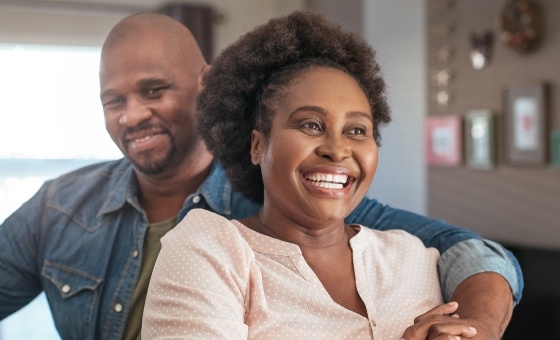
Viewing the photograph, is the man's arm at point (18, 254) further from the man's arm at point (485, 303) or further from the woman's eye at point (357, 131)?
the man's arm at point (485, 303)

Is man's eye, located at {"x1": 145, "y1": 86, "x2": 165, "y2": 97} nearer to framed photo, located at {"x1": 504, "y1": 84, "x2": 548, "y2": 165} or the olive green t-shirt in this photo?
the olive green t-shirt

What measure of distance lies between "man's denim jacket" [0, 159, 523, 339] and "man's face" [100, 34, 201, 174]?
12cm

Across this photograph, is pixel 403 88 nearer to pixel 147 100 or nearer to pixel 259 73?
pixel 147 100

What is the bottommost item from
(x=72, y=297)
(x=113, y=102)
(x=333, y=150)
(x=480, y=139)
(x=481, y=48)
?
(x=72, y=297)

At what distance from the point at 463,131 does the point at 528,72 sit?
604 millimetres

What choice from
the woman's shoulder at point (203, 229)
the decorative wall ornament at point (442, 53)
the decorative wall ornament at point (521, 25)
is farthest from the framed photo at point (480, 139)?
the woman's shoulder at point (203, 229)

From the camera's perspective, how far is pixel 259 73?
1398 mm

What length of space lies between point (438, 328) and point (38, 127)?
11.7 ft

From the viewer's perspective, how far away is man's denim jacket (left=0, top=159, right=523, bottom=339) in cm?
159

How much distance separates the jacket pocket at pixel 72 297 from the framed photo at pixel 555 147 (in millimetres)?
2565

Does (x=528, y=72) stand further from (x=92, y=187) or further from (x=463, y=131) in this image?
(x=92, y=187)

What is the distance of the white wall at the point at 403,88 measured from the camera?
4.61 meters

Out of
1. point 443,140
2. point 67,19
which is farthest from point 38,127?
point 443,140

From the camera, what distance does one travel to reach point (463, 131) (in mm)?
4211
